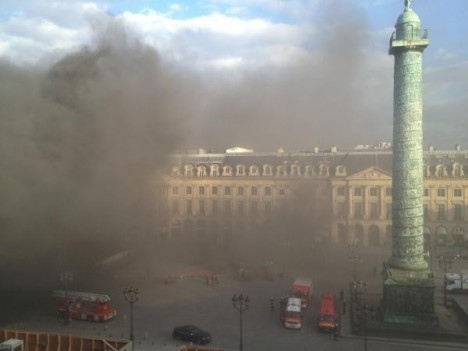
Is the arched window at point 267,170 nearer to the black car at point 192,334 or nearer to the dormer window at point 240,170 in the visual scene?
the dormer window at point 240,170

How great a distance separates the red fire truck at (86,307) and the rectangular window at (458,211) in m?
35.6

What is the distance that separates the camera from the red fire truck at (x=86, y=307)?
23328 millimetres

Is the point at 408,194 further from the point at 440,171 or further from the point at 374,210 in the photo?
the point at 440,171

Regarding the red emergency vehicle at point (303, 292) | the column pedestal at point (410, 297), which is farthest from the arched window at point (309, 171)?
the column pedestal at point (410, 297)

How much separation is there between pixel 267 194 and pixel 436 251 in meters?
17.7

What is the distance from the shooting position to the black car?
67.9 ft

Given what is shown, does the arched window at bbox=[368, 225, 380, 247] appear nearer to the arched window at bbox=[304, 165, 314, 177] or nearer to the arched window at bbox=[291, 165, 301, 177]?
the arched window at bbox=[304, 165, 314, 177]

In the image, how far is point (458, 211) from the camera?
46.4 metres

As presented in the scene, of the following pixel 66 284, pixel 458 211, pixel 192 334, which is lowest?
pixel 192 334

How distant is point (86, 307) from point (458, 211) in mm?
37140

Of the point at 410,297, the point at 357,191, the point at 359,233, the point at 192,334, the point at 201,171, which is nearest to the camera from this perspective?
the point at 192,334

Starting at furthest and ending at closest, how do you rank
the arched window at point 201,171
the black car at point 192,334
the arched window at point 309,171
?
the arched window at point 201,171
the arched window at point 309,171
the black car at point 192,334

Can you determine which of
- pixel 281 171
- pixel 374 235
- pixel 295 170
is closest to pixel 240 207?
pixel 281 171

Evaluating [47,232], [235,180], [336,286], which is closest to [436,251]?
[336,286]
